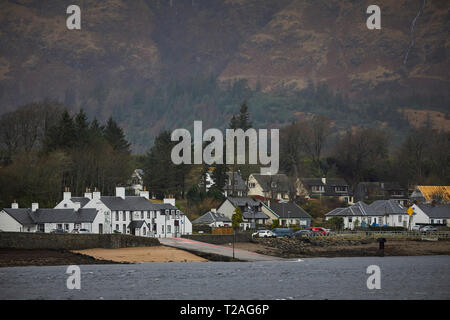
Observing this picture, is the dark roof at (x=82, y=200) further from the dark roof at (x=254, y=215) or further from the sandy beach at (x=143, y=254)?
the dark roof at (x=254, y=215)

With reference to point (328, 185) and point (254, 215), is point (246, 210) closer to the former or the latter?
point (254, 215)

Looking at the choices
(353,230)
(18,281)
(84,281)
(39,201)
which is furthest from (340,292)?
(353,230)

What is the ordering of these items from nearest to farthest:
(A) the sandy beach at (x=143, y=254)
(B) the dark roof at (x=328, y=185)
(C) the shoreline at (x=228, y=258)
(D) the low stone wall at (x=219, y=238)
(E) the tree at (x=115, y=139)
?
(C) the shoreline at (x=228, y=258) → (A) the sandy beach at (x=143, y=254) → (D) the low stone wall at (x=219, y=238) → (E) the tree at (x=115, y=139) → (B) the dark roof at (x=328, y=185)

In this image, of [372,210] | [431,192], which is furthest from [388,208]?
[431,192]

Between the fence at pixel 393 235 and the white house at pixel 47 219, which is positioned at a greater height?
the white house at pixel 47 219

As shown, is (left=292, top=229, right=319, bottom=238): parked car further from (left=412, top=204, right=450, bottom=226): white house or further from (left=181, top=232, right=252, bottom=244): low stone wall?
(left=412, top=204, right=450, bottom=226): white house

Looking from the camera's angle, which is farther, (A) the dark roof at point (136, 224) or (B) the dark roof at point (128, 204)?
(B) the dark roof at point (128, 204)

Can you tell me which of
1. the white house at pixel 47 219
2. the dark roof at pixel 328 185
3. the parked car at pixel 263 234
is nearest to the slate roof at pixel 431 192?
the dark roof at pixel 328 185
